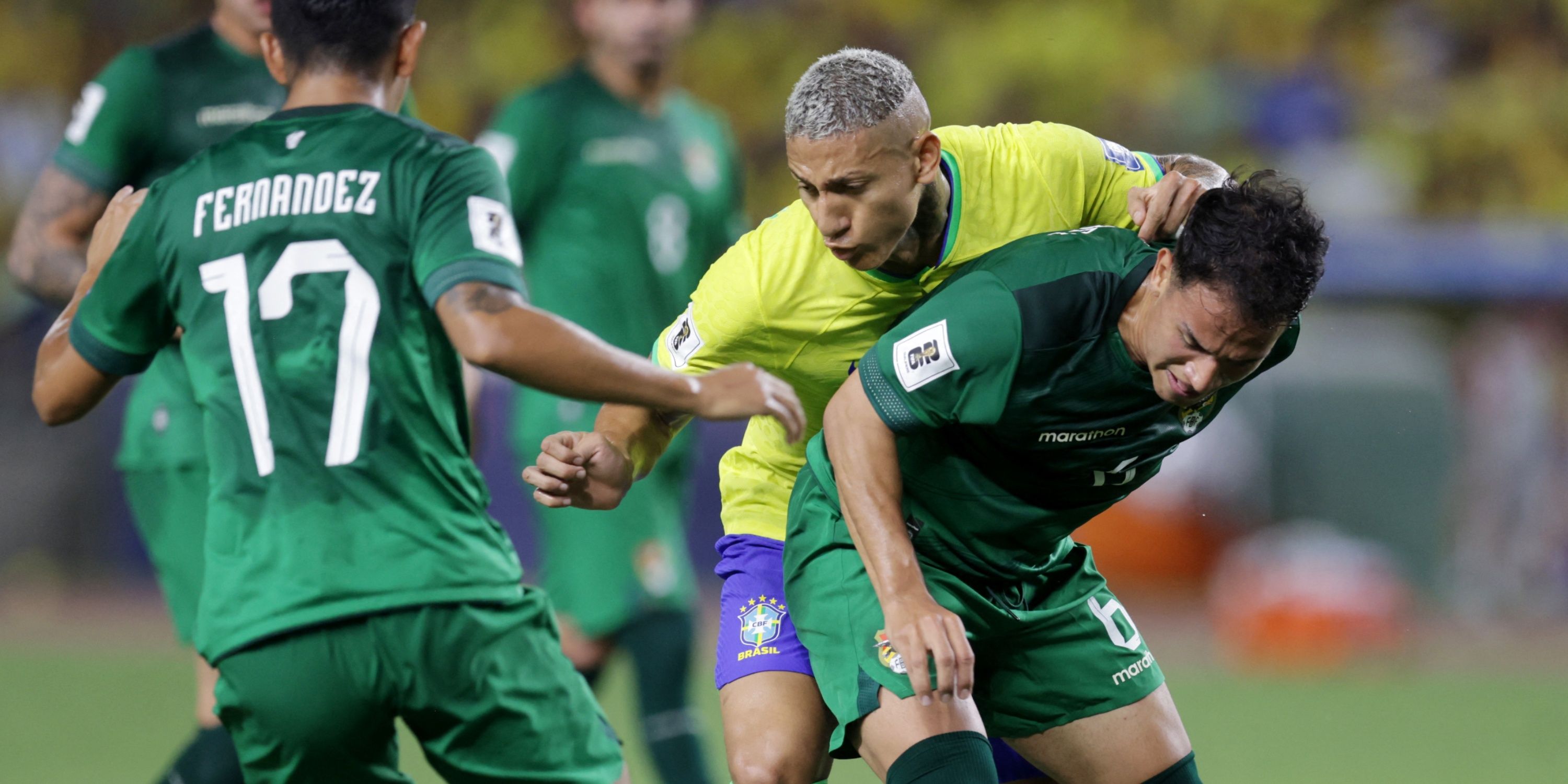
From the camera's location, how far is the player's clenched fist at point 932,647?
3.08 metres

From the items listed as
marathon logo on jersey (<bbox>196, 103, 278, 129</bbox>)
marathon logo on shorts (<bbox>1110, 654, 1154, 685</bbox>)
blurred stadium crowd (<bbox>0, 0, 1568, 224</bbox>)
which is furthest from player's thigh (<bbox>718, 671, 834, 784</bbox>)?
blurred stadium crowd (<bbox>0, 0, 1568, 224</bbox>)

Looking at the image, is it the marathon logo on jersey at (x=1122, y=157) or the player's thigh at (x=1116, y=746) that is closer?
the player's thigh at (x=1116, y=746)

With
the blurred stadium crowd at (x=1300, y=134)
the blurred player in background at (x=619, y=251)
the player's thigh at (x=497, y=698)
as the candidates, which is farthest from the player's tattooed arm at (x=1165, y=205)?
the blurred stadium crowd at (x=1300, y=134)

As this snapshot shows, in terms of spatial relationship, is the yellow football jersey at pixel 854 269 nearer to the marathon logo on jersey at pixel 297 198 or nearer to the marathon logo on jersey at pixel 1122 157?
the marathon logo on jersey at pixel 1122 157

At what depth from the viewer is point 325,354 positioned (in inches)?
119

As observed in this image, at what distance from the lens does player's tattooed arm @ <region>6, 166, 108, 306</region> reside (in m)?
4.48

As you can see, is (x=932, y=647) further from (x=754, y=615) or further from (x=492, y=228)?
(x=492, y=228)

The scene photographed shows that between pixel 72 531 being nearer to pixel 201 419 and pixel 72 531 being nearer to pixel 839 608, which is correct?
pixel 201 419

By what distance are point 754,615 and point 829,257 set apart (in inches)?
31.0

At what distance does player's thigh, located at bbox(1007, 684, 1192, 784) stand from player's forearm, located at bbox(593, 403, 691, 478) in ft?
3.31

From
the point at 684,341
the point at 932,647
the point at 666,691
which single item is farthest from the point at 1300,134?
the point at 932,647

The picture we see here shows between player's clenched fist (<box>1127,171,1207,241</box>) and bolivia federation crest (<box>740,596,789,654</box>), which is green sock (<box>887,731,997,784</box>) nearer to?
bolivia federation crest (<box>740,596,789,654</box>)

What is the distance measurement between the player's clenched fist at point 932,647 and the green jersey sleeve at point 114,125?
2.57m

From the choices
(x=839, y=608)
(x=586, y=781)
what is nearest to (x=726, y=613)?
(x=839, y=608)
